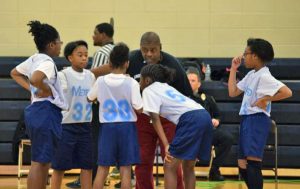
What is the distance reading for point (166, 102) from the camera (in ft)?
18.9

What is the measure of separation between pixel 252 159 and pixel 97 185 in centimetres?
154

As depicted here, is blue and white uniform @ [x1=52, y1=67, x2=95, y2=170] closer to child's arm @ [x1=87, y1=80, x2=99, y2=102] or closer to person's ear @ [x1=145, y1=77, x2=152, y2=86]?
child's arm @ [x1=87, y1=80, x2=99, y2=102]

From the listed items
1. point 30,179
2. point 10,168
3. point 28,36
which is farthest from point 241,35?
point 30,179

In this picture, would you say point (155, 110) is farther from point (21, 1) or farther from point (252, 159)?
point (21, 1)

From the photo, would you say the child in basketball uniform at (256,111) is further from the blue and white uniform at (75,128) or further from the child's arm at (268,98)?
the blue and white uniform at (75,128)

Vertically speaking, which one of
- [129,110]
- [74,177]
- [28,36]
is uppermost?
[28,36]

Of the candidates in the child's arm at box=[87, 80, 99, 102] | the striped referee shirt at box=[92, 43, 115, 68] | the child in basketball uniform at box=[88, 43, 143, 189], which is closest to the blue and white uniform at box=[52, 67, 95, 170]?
the child's arm at box=[87, 80, 99, 102]

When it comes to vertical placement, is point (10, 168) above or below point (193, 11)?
below

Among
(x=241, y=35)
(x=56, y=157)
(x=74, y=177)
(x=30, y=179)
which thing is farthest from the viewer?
(x=241, y=35)

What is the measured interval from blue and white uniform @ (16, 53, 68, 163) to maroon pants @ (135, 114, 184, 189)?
0.79m

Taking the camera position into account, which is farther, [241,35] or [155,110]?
[241,35]

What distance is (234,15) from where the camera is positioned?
33.6 feet

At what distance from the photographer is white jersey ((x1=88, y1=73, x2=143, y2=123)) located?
577 centimetres

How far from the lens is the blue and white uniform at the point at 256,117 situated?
624cm
